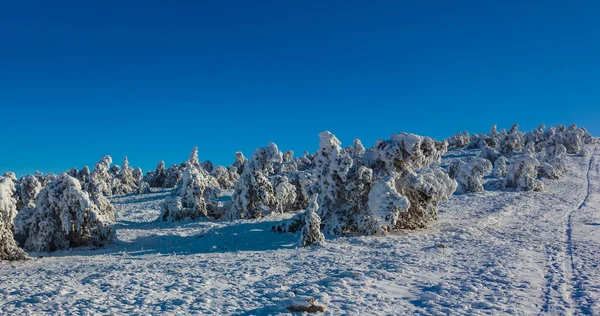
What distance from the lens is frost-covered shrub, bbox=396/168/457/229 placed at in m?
20.2

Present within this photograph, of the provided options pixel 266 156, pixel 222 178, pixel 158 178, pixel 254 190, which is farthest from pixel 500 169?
pixel 158 178

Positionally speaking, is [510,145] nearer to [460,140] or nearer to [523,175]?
[460,140]

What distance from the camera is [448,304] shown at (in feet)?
32.2

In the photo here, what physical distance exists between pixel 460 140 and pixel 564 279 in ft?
286

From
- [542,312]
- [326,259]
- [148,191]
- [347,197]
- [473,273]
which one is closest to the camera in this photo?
[542,312]

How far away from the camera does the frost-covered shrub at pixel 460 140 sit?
93438 millimetres

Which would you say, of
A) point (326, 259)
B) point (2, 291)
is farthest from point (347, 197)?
point (2, 291)

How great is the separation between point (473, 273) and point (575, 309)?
314 cm

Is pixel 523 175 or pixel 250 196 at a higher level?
pixel 523 175

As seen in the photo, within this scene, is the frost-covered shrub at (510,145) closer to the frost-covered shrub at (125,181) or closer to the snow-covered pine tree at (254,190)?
the snow-covered pine tree at (254,190)

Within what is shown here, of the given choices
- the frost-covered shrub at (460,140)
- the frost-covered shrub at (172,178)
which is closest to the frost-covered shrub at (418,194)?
the frost-covered shrub at (172,178)

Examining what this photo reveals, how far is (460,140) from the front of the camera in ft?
309

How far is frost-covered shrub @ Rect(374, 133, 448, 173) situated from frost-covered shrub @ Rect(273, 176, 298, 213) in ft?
31.7

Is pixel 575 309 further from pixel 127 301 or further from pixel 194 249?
pixel 194 249
